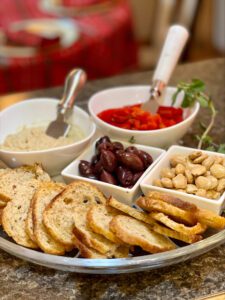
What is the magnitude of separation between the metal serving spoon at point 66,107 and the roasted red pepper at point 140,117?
0.26ft

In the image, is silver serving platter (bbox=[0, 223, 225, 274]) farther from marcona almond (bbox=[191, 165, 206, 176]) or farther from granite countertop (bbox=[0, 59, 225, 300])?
marcona almond (bbox=[191, 165, 206, 176])

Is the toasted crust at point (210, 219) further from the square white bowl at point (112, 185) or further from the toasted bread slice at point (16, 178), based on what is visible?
the toasted bread slice at point (16, 178)

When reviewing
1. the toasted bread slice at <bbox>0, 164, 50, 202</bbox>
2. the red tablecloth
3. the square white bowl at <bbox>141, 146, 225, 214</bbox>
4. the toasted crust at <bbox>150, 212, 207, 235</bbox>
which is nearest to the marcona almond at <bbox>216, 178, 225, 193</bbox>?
the square white bowl at <bbox>141, 146, 225, 214</bbox>

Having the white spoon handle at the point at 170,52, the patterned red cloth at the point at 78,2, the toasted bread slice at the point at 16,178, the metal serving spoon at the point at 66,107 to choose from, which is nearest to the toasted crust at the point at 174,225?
the toasted bread slice at the point at 16,178

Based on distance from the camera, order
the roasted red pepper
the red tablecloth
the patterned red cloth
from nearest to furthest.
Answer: the roasted red pepper → the red tablecloth → the patterned red cloth

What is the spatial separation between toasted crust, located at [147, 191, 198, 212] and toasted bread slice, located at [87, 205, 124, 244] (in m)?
0.07

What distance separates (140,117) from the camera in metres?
1.16

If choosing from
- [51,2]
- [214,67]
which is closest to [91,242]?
[214,67]

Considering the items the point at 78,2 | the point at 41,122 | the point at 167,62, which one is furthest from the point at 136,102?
the point at 78,2

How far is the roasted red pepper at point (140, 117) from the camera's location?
1.15 meters

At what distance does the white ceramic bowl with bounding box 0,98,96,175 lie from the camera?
3.40 feet

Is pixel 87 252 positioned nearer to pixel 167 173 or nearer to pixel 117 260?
pixel 117 260

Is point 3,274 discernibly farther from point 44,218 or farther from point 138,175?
point 138,175

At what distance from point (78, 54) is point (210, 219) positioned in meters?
1.43
